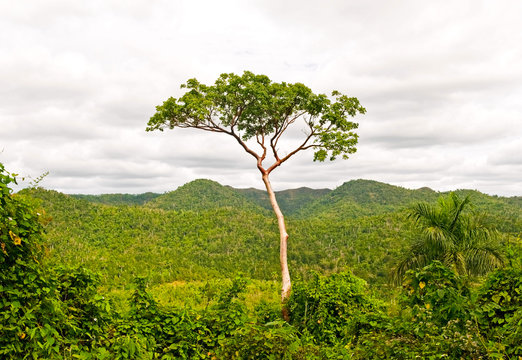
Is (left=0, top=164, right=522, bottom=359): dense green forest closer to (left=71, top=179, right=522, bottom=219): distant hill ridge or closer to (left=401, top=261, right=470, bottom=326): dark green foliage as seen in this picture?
(left=401, top=261, right=470, bottom=326): dark green foliage

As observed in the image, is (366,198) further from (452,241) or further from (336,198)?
(452,241)

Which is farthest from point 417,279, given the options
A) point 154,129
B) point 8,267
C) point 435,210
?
point 154,129

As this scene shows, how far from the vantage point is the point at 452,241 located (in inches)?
486

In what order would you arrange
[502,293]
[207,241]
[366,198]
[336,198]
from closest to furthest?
[502,293] → [207,241] → [366,198] → [336,198]

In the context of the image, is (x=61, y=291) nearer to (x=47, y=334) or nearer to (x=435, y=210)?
(x=47, y=334)

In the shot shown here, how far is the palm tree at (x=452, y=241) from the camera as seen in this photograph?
11.9 metres

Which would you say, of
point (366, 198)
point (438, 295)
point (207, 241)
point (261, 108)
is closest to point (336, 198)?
point (366, 198)

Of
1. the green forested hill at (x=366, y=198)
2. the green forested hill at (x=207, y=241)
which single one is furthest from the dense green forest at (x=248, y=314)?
the green forested hill at (x=366, y=198)

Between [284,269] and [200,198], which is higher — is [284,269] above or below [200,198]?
below

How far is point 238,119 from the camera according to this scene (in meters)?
15.2

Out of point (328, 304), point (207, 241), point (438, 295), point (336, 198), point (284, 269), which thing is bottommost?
point (207, 241)

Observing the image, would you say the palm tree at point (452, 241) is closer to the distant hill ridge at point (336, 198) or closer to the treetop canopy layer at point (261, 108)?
the treetop canopy layer at point (261, 108)

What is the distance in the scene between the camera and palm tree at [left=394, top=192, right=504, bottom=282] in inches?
468

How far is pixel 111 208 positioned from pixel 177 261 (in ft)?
113
